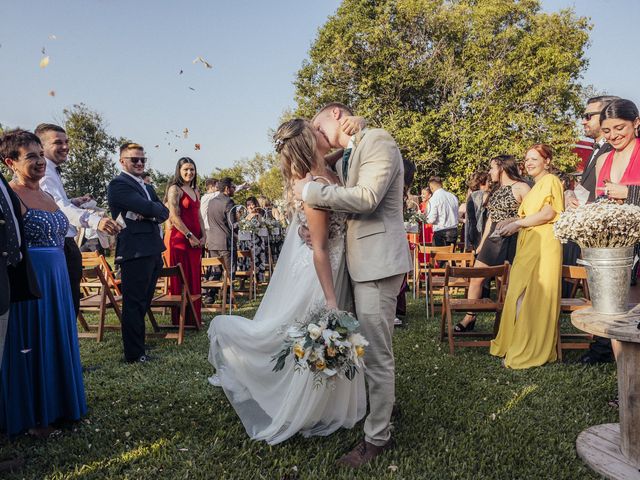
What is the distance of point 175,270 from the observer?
5859mm

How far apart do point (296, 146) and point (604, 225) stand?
191 centimetres

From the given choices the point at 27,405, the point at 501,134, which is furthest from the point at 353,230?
the point at 501,134

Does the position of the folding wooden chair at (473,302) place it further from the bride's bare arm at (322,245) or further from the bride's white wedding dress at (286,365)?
the bride's bare arm at (322,245)

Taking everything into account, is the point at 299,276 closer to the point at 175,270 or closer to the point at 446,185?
the point at 175,270

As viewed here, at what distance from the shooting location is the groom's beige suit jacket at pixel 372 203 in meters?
2.55

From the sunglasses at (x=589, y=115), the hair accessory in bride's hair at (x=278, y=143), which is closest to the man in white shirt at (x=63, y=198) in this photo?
the hair accessory in bride's hair at (x=278, y=143)

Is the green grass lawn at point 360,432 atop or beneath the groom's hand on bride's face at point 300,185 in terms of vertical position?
beneath

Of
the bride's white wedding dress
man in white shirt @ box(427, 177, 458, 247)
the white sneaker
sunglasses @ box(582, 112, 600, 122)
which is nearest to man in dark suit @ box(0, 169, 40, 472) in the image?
the bride's white wedding dress

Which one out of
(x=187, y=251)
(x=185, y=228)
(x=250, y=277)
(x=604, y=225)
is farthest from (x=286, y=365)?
(x=250, y=277)

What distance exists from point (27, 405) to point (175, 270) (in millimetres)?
2671

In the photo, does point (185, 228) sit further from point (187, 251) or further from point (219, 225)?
point (219, 225)

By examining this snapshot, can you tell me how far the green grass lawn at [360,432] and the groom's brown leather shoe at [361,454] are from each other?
5cm

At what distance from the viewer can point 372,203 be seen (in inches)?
100

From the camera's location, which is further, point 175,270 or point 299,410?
point 175,270
